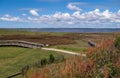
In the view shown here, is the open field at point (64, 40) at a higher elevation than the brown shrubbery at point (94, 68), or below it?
below

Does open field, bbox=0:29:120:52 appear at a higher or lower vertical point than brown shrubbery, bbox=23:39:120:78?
lower

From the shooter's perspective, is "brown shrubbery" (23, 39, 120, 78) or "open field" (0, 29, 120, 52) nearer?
"brown shrubbery" (23, 39, 120, 78)

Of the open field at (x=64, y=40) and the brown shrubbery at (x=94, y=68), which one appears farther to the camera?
the open field at (x=64, y=40)

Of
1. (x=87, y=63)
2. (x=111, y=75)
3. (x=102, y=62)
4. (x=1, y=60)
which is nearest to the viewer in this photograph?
(x=111, y=75)

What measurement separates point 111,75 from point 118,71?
0.35 meters

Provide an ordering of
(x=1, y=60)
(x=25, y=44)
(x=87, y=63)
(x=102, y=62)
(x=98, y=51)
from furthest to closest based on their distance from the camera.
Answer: (x=25, y=44), (x=1, y=60), (x=98, y=51), (x=102, y=62), (x=87, y=63)

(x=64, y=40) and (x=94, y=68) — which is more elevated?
(x=94, y=68)

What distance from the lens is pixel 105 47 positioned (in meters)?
15.2

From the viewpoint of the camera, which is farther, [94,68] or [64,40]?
[64,40]

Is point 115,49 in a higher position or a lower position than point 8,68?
higher

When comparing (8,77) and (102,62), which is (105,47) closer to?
(102,62)

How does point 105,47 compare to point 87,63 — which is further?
point 105,47

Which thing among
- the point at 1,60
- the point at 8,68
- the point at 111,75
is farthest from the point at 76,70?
the point at 1,60

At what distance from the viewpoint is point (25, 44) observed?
55000 mm
